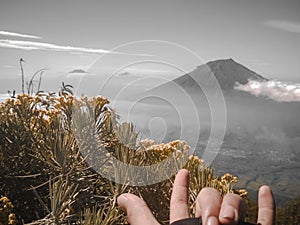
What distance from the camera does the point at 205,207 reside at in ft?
1.05

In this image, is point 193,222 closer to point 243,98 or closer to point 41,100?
point 41,100

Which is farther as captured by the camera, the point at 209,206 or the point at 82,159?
the point at 82,159

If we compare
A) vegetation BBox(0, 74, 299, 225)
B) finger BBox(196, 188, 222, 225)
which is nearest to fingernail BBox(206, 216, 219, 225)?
finger BBox(196, 188, 222, 225)

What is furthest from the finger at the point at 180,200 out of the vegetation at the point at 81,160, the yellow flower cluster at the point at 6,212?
the yellow flower cluster at the point at 6,212

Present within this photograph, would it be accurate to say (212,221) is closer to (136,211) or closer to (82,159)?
(136,211)

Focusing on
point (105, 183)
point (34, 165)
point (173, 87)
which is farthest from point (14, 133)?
point (173, 87)

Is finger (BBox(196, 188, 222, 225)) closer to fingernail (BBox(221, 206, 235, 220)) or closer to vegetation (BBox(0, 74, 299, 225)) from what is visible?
fingernail (BBox(221, 206, 235, 220))

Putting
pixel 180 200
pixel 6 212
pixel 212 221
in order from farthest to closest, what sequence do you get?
1. pixel 6 212
2. pixel 180 200
3. pixel 212 221

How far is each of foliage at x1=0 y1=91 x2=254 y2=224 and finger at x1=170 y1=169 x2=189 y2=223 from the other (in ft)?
0.58

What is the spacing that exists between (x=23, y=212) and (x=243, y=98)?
24.4 meters

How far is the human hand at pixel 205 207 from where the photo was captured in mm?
310

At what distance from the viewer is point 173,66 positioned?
0.65 metres

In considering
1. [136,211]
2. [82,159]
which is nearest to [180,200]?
[136,211]

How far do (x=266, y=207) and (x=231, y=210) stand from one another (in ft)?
0.29
